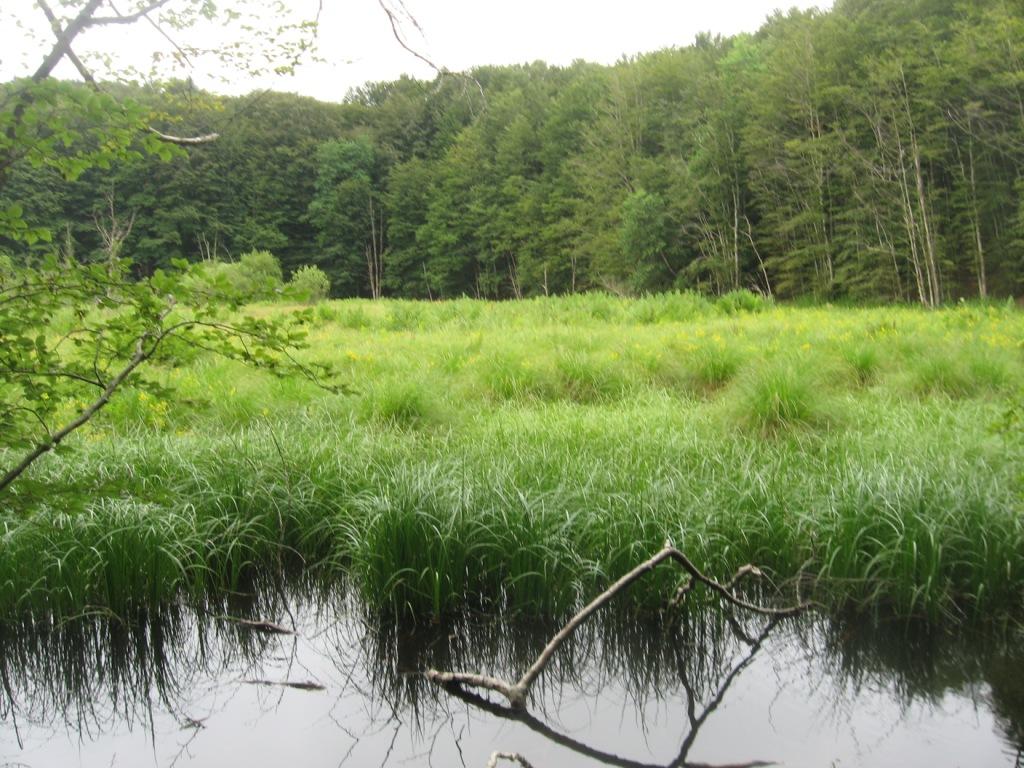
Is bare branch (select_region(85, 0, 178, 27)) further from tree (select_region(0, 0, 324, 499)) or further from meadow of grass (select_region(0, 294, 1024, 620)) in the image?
meadow of grass (select_region(0, 294, 1024, 620))

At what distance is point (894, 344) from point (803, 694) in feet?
21.0

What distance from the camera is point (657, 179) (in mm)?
28438

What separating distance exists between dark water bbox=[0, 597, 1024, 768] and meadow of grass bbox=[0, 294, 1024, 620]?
20 cm

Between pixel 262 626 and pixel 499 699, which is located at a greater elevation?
pixel 262 626

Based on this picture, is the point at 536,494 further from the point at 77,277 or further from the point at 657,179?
the point at 657,179

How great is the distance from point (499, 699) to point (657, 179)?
27.5 meters

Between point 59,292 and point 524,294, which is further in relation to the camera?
point 524,294

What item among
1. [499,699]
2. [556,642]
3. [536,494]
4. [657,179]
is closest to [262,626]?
[499,699]

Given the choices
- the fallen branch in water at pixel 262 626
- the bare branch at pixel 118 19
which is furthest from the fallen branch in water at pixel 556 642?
the bare branch at pixel 118 19

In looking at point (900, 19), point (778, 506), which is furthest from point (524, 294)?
point (778, 506)

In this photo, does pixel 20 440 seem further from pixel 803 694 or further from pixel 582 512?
pixel 803 694

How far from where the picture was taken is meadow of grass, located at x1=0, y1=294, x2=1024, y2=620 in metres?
3.61

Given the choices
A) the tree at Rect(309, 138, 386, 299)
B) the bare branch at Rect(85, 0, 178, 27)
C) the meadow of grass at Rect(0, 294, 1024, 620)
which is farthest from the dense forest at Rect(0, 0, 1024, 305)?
the bare branch at Rect(85, 0, 178, 27)

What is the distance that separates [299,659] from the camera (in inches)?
137
